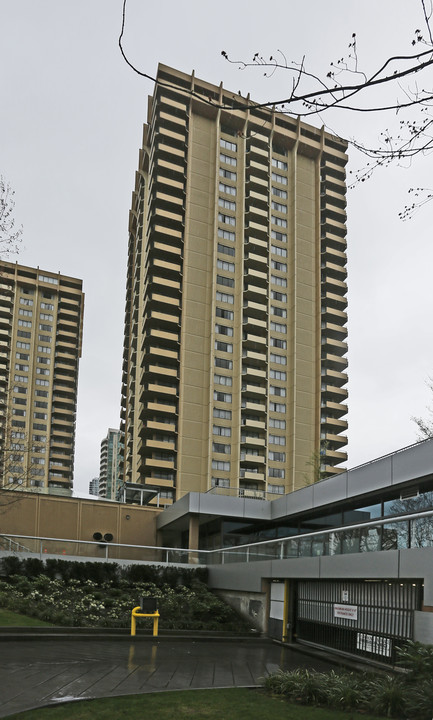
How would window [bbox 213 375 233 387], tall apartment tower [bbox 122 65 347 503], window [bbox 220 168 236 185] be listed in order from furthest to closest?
window [bbox 220 168 236 185], window [bbox 213 375 233 387], tall apartment tower [bbox 122 65 347 503]

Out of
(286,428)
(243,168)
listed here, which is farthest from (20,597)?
(243,168)

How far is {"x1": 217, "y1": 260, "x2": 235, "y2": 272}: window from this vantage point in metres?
82.5

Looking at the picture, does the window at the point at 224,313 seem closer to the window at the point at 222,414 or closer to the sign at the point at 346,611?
the window at the point at 222,414

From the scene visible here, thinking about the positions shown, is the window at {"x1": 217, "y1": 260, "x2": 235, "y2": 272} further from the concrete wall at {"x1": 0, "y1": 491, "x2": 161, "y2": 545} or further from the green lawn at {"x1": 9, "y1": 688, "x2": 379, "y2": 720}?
the green lawn at {"x1": 9, "y1": 688, "x2": 379, "y2": 720}

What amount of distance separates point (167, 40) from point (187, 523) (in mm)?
40601

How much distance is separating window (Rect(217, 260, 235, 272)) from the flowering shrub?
54.5 meters

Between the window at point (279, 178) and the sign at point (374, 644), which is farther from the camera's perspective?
the window at point (279, 178)

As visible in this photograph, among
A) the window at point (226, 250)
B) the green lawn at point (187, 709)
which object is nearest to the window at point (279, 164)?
the window at point (226, 250)

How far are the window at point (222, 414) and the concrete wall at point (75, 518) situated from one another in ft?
100

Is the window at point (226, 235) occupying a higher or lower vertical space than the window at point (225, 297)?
higher

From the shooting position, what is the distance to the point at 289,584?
24016 millimetres

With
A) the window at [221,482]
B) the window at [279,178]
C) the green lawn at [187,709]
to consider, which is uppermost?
the window at [279,178]

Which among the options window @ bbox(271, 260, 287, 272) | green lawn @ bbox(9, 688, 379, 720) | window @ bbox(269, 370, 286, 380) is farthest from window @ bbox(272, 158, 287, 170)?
green lawn @ bbox(9, 688, 379, 720)

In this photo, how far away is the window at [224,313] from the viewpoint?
8113 centimetres
